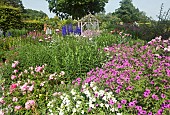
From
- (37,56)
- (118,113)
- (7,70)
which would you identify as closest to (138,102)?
(118,113)

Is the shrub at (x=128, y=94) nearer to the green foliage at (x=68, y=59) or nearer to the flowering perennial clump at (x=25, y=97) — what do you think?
the flowering perennial clump at (x=25, y=97)

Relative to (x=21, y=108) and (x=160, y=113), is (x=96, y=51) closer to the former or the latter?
(x=21, y=108)

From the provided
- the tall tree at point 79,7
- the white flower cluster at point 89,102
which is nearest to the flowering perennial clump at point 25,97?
the white flower cluster at point 89,102

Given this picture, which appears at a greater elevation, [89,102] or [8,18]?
[8,18]

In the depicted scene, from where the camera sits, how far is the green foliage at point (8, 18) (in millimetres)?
15689

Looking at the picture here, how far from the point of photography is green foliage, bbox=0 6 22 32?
15689 millimetres

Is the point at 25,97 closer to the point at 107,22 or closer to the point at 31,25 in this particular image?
the point at 107,22

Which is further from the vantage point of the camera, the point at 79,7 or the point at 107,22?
the point at 79,7

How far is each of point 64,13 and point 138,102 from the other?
2768cm

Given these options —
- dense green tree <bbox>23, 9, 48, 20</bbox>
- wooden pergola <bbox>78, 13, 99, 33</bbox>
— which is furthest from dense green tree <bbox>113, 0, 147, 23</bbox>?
wooden pergola <bbox>78, 13, 99, 33</bbox>

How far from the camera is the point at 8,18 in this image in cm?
1606

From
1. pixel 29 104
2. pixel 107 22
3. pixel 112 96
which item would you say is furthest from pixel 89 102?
pixel 107 22

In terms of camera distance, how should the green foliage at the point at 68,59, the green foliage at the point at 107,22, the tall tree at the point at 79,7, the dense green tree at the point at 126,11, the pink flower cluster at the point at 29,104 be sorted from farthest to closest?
the dense green tree at the point at 126,11
the tall tree at the point at 79,7
the green foliage at the point at 107,22
the green foliage at the point at 68,59
the pink flower cluster at the point at 29,104

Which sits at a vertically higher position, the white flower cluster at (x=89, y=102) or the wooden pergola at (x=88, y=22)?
the wooden pergola at (x=88, y=22)
